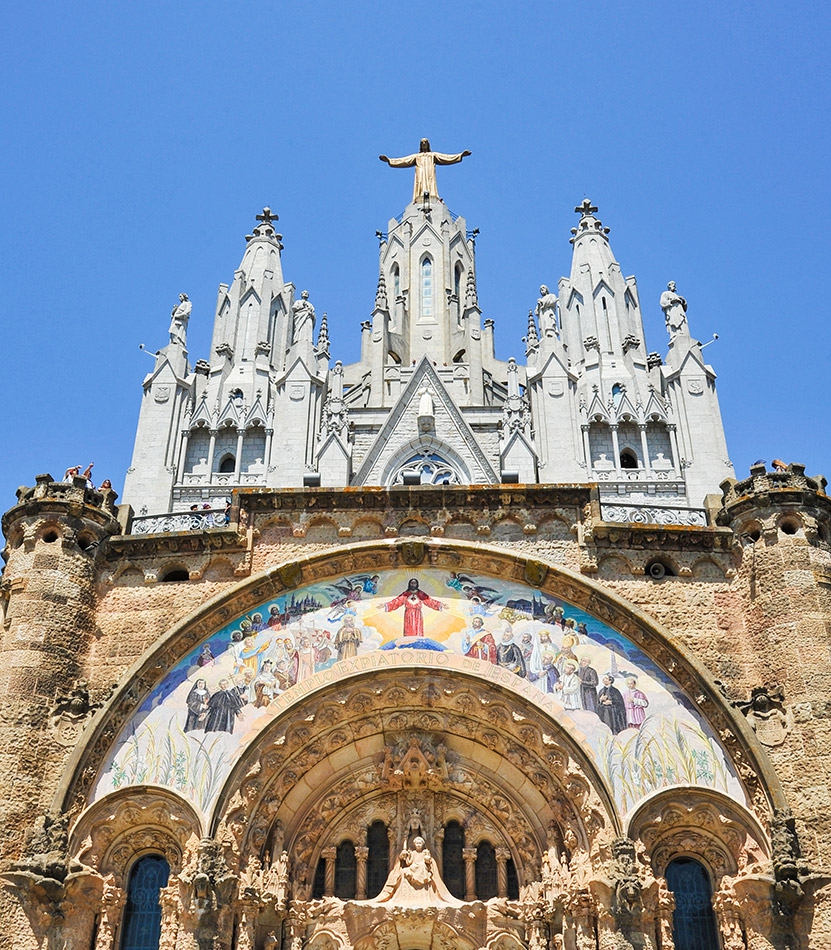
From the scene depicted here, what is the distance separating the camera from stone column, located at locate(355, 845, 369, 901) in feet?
58.1

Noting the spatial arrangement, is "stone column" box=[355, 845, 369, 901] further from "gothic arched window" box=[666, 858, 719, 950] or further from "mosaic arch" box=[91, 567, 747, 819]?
"gothic arched window" box=[666, 858, 719, 950]

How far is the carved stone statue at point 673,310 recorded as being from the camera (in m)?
43.0

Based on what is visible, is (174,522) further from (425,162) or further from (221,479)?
(425,162)

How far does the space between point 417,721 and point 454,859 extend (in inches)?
92.3

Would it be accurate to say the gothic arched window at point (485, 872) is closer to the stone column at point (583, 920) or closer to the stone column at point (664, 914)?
the stone column at point (583, 920)

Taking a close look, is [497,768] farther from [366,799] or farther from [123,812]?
[123,812]

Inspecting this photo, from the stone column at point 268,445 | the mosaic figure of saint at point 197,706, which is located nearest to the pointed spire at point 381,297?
the stone column at point 268,445

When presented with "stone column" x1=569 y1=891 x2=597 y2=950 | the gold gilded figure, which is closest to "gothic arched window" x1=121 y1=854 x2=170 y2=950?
"stone column" x1=569 y1=891 x2=597 y2=950

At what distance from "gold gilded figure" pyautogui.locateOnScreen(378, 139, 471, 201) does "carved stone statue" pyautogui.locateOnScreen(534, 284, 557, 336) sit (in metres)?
14.6

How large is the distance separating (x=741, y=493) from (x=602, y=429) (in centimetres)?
2095

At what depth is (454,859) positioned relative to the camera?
1817 centimetres

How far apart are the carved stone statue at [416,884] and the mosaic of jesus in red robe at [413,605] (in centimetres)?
344

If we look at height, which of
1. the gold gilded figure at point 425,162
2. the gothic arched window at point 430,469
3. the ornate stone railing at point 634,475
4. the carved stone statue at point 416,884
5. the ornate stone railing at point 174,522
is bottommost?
the carved stone statue at point 416,884

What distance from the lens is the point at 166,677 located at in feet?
59.9
